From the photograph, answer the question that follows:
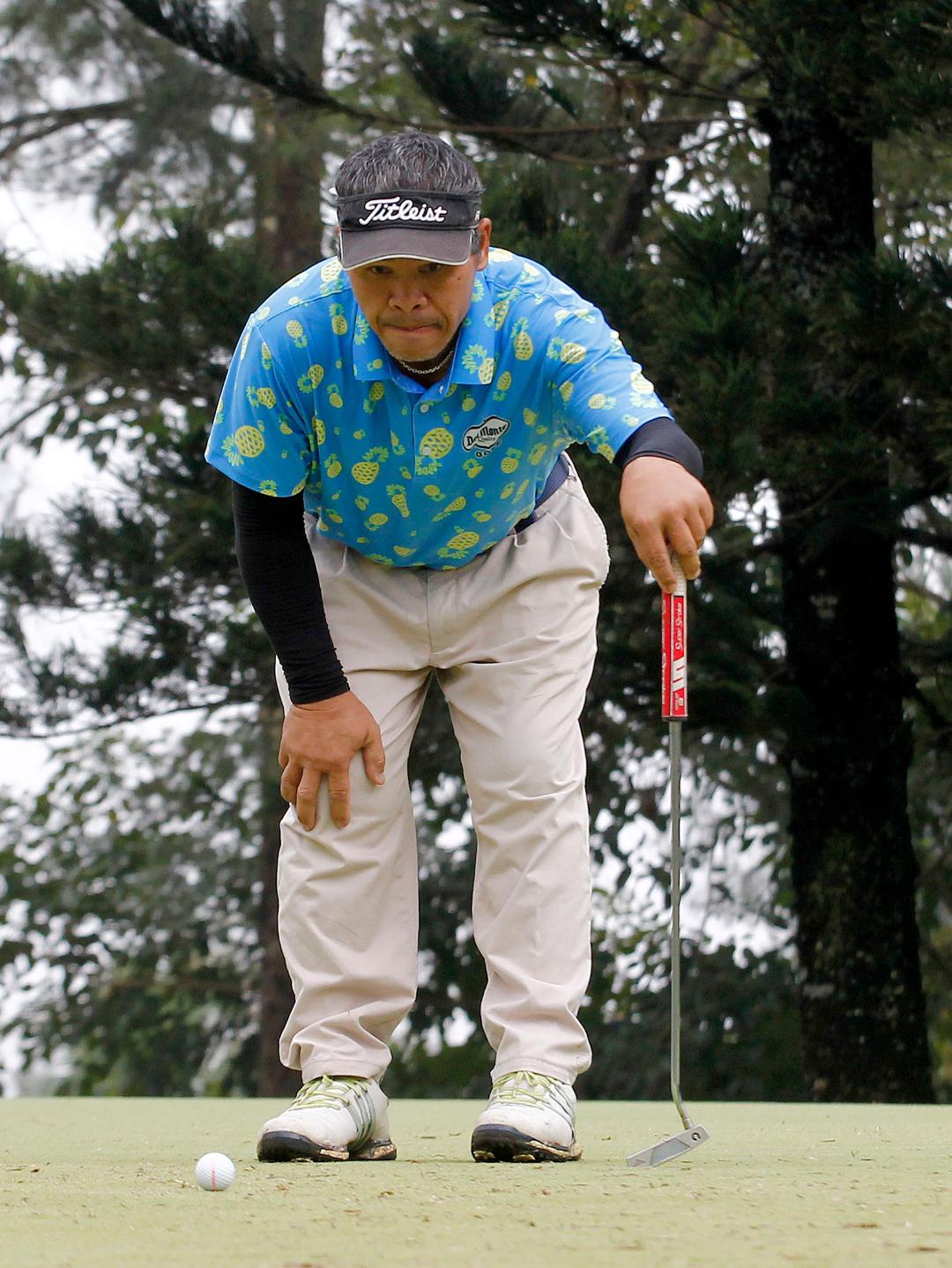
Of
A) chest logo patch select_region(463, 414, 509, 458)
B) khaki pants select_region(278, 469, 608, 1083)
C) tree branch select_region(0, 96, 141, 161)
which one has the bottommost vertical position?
khaki pants select_region(278, 469, 608, 1083)

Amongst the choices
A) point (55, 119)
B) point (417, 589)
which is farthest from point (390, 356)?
point (55, 119)

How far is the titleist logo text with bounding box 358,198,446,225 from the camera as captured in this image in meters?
2.44

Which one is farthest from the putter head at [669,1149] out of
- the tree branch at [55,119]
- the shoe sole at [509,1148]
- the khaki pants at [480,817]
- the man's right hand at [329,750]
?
the tree branch at [55,119]

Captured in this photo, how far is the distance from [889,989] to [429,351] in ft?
15.2

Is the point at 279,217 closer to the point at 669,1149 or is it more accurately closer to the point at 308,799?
the point at 308,799

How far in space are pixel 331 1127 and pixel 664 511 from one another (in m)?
0.94

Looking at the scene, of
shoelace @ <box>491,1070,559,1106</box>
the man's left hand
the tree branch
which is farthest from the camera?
the tree branch

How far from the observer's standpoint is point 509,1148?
2.49 m

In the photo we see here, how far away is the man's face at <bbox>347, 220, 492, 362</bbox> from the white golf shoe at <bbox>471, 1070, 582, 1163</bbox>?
98 cm

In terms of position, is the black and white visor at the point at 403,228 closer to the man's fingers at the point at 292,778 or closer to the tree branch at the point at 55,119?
the man's fingers at the point at 292,778

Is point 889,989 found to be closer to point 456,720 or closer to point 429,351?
point 456,720

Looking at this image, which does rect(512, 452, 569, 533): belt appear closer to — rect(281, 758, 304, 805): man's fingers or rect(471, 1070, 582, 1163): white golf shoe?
rect(281, 758, 304, 805): man's fingers

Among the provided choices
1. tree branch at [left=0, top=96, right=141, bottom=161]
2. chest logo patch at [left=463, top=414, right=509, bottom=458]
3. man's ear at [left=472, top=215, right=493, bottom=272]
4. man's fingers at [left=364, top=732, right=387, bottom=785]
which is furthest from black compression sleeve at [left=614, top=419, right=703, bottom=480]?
tree branch at [left=0, top=96, right=141, bottom=161]

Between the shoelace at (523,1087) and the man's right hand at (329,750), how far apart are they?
1.41ft
